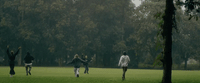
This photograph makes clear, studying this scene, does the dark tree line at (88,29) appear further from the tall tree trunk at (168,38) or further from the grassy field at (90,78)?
the tall tree trunk at (168,38)

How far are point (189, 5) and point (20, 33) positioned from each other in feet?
152

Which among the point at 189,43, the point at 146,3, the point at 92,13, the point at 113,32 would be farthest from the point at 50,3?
the point at 189,43

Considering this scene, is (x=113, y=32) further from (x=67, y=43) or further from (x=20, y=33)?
(x=20, y=33)

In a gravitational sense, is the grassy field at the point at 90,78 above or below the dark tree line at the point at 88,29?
below

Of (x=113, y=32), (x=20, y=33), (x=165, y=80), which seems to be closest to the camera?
(x=165, y=80)

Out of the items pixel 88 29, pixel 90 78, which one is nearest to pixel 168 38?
pixel 90 78

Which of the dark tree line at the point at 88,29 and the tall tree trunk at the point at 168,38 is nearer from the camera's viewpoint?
the tall tree trunk at the point at 168,38

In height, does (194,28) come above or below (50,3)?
below

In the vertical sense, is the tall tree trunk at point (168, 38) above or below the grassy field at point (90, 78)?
above

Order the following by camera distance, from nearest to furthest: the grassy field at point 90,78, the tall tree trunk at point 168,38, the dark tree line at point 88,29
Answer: the tall tree trunk at point 168,38 → the grassy field at point 90,78 → the dark tree line at point 88,29

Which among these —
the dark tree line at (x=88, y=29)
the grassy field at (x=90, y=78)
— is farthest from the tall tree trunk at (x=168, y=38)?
the dark tree line at (x=88, y=29)

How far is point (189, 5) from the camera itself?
19.7 meters

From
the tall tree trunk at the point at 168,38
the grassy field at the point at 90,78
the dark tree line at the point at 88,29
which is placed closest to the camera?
the tall tree trunk at the point at 168,38

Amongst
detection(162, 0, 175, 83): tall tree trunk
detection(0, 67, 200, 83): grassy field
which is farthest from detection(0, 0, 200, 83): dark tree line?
detection(162, 0, 175, 83): tall tree trunk
